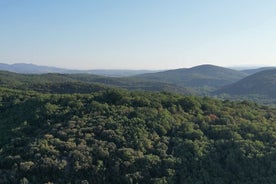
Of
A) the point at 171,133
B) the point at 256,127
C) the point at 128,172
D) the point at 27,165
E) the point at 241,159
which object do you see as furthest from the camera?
the point at 256,127

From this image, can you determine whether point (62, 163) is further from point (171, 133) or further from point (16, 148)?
point (171, 133)

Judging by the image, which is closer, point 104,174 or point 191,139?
point 104,174

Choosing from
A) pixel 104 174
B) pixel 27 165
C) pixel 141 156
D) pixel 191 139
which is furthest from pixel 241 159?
pixel 27 165

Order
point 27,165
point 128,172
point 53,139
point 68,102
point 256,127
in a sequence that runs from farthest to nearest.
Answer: point 68,102 < point 256,127 < point 53,139 < point 128,172 < point 27,165

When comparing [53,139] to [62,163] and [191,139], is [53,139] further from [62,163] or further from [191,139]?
[191,139]

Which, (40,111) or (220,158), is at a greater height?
(40,111)

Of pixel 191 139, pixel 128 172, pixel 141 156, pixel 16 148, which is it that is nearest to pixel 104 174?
pixel 128 172
